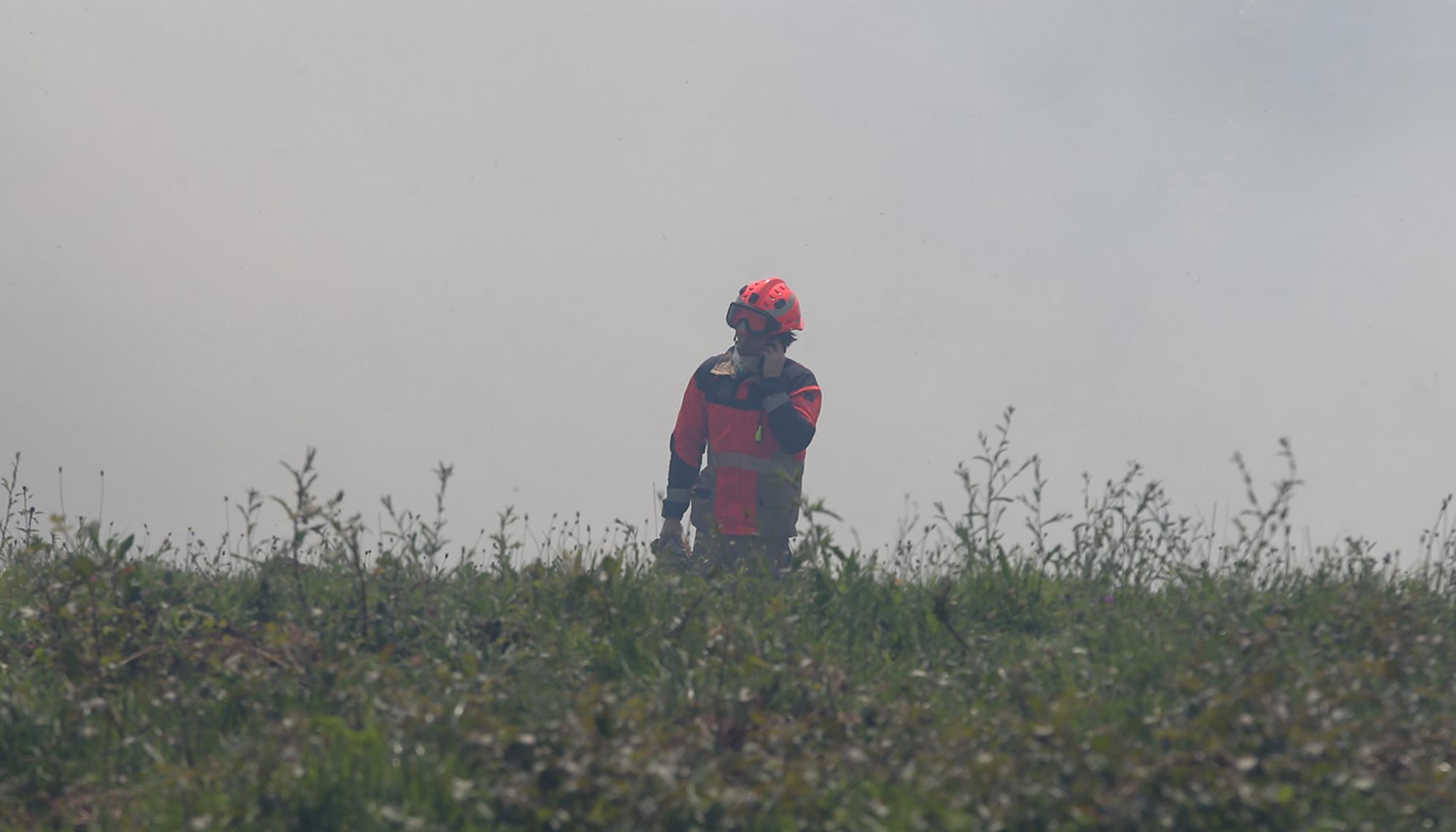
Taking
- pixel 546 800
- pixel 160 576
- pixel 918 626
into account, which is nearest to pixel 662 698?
pixel 546 800

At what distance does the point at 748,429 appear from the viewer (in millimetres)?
9070

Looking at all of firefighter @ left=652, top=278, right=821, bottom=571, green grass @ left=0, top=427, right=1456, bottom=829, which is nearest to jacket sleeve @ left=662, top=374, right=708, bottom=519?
firefighter @ left=652, top=278, right=821, bottom=571

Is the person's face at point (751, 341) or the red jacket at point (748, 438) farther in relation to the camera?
the person's face at point (751, 341)

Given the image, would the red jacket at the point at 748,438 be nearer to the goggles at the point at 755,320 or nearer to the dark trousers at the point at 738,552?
the dark trousers at the point at 738,552

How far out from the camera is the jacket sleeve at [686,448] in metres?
9.39

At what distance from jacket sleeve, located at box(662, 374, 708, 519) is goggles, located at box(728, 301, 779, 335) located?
569 millimetres

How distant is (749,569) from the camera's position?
7.22 meters

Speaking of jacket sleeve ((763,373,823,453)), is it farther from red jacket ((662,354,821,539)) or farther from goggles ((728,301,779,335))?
goggles ((728,301,779,335))

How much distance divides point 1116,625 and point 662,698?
1858 mm

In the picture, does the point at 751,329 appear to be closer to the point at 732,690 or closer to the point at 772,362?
the point at 772,362

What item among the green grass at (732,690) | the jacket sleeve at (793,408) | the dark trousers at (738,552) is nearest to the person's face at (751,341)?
the jacket sleeve at (793,408)

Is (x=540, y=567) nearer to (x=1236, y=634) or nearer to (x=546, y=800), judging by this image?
(x=546, y=800)

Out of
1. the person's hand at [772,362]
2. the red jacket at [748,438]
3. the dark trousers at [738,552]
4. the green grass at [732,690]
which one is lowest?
the green grass at [732,690]

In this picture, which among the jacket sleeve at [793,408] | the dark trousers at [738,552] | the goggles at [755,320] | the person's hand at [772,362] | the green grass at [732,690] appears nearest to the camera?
the green grass at [732,690]
